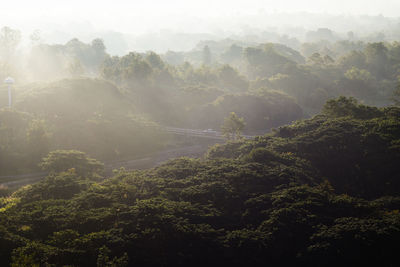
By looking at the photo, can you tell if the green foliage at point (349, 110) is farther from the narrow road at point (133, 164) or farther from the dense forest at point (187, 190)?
the narrow road at point (133, 164)

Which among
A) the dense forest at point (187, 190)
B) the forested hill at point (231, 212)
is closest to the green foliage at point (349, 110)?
the dense forest at point (187, 190)

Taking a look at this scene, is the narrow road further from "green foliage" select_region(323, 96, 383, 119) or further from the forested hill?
"green foliage" select_region(323, 96, 383, 119)

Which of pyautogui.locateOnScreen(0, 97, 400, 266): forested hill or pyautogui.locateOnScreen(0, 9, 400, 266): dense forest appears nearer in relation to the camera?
pyautogui.locateOnScreen(0, 97, 400, 266): forested hill

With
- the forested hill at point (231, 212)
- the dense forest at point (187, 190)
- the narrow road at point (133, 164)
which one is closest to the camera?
the forested hill at point (231, 212)

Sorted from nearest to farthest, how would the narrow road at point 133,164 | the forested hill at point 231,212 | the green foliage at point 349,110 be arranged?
the forested hill at point 231,212, the narrow road at point 133,164, the green foliage at point 349,110

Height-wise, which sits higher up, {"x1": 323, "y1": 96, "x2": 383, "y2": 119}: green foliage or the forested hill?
{"x1": 323, "y1": 96, "x2": 383, "y2": 119}: green foliage

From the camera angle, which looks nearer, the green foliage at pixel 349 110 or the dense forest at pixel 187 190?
the dense forest at pixel 187 190

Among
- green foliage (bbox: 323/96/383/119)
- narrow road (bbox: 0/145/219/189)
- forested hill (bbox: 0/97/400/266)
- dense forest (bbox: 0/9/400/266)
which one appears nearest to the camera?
forested hill (bbox: 0/97/400/266)

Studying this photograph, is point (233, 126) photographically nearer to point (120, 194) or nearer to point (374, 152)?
point (374, 152)

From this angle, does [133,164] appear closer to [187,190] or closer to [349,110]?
[187,190]

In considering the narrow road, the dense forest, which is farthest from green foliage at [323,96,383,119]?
the narrow road
